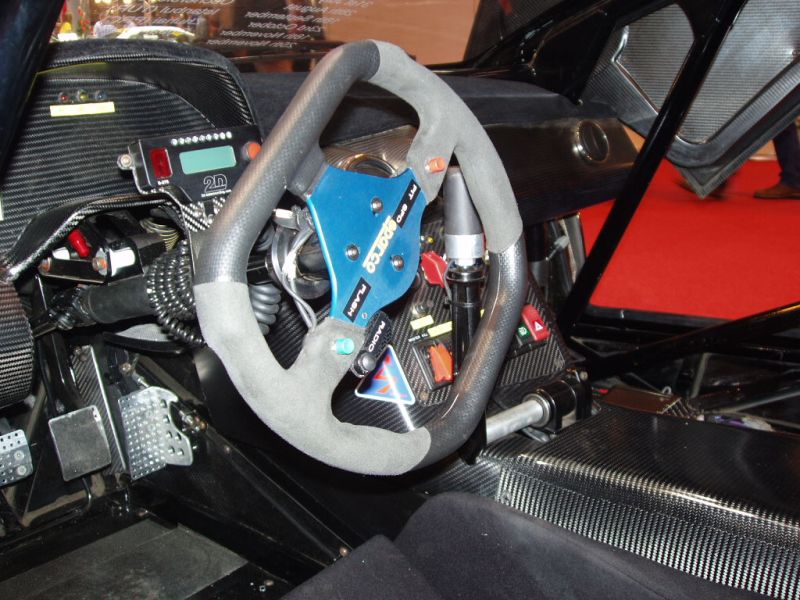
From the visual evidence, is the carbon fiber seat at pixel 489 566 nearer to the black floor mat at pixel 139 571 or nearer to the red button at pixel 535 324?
the black floor mat at pixel 139 571

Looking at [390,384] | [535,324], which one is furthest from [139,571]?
[535,324]

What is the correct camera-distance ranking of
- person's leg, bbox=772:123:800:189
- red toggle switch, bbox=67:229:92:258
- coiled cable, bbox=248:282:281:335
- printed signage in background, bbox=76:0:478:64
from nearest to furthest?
1. coiled cable, bbox=248:282:281:335
2. red toggle switch, bbox=67:229:92:258
3. printed signage in background, bbox=76:0:478:64
4. person's leg, bbox=772:123:800:189

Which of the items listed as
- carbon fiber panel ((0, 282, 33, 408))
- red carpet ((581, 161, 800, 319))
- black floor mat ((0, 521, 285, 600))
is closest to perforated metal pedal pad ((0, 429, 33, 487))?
black floor mat ((0, 521, 285, 600))

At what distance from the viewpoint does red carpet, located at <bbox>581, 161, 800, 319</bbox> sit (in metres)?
3.67

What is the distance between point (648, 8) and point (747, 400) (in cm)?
102

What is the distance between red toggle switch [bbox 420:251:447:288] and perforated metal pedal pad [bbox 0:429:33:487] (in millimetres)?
844

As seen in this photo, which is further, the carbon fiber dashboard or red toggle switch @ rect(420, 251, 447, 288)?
red toggle switch @ rect(420, 251, 447, 288)

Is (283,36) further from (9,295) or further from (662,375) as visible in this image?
(662,375)

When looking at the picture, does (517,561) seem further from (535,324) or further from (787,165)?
(787,165)

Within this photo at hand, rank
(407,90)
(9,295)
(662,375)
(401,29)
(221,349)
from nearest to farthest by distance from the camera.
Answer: (221,349), (407,90), (9,295), (401,29), (662,375)

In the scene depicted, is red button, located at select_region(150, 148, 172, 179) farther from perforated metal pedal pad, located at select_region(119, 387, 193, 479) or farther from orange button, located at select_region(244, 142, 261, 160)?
perforated metal pedal pad, located at select_region(119, 387, 193, 479)

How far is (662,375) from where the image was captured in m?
2.41

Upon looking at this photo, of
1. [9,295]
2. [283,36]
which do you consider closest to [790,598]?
[9,295]

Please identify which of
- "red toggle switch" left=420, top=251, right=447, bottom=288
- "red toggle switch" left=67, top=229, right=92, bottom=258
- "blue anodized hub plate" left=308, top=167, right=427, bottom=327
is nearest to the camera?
"blue anodized hub plate" left=308, top=167, right=427, bottom=327
